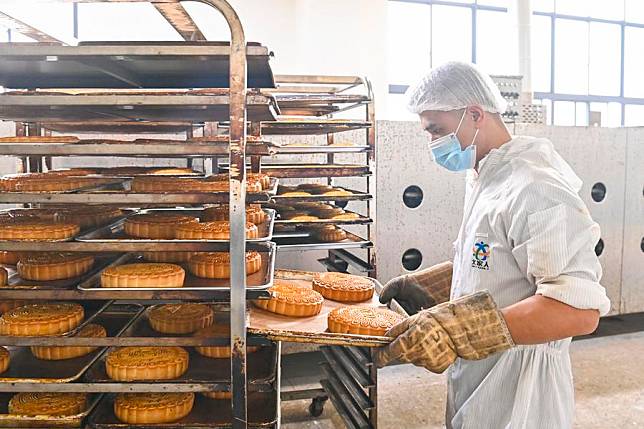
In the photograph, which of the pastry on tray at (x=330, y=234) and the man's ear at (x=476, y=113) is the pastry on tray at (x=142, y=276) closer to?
the man's ear at (x=476, y=113)

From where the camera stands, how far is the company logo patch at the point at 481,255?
1.69 metres

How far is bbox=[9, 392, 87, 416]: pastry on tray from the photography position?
1605 mm

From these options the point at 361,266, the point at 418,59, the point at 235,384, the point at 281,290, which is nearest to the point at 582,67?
the point at 418,59

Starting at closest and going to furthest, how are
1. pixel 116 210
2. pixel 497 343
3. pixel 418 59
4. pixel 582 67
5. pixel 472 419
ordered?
pixel 497 343 → pixel 472 419 → pixel 116 210 → pixel 418 59 → pixel 582 67

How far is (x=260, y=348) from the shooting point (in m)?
2.06

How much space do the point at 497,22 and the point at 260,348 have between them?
23.3 feet

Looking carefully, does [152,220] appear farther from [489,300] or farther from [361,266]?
[361,266]

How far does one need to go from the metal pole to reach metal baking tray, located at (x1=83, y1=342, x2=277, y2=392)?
0.46ft

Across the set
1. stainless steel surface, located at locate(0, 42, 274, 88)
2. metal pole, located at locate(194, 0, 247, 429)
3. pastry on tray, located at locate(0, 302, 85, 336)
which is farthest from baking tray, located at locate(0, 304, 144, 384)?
stainless steel surface, located at locate(0, 42, 274, 88)

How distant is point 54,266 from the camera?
178 centimetres

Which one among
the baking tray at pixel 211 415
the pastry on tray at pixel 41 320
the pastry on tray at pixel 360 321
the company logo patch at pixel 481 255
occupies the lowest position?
the baking tray at pixel 211 415

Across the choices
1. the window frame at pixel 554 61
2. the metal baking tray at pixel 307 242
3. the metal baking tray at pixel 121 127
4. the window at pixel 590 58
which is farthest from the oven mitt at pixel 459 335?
the window at pixel 590 58

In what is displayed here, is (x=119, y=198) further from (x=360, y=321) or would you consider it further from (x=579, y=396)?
(x=579, y=396)

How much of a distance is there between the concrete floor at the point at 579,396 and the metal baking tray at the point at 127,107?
1.82 m
